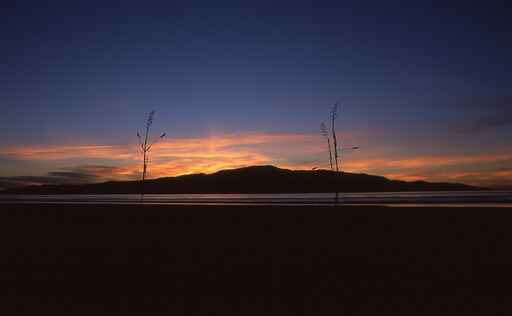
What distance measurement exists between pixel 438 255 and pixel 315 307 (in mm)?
6365

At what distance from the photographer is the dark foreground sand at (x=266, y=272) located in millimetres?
8102

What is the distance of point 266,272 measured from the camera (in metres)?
10.7

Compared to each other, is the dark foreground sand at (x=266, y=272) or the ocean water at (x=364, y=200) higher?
the ocean water at (x=364, y=200)

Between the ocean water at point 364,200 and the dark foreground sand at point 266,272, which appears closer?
the dark foreground sand at point 266,272

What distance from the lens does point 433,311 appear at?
752 centimetres

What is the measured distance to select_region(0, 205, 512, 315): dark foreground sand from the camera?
26.6ft

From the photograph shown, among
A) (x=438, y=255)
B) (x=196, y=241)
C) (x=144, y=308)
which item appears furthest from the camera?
(x=196, y=241)

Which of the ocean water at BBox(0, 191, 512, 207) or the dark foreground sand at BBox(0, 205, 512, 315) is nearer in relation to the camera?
the dark foreground sand at BBox(0, 205, 512, 315)

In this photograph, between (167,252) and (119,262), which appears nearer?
(119,262)

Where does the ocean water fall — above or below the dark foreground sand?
above

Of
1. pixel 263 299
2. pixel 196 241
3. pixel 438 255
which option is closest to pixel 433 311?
pixel 263 299

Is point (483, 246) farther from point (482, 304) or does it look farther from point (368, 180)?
point (368, 180)

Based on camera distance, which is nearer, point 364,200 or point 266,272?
point 266,272

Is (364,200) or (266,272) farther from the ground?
(364,200)
